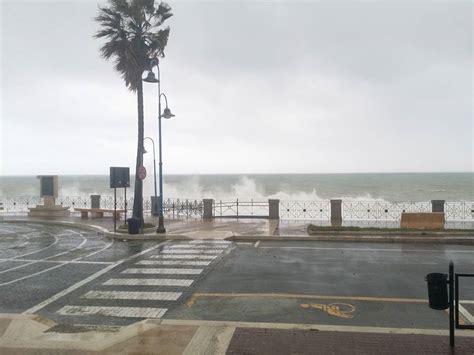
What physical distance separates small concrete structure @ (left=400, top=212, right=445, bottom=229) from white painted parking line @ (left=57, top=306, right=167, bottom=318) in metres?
15.0

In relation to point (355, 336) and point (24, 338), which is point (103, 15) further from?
point (355, 336)

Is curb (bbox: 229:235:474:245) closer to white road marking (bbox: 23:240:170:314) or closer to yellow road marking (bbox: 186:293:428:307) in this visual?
white road marking (bbox: 23:240:170:314)

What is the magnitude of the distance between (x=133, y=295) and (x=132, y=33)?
622 inches

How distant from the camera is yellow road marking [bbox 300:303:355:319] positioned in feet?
26.6

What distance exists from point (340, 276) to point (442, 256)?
5020 mm

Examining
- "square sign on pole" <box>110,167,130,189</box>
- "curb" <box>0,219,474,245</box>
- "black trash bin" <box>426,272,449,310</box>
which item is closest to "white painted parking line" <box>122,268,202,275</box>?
"curb" <box>0,219,474,245</box>

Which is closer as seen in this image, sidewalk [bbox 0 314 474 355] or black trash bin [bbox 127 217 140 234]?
sidewalk [bbox 0 314 474 355]

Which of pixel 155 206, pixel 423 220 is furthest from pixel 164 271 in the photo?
pixel 155 206

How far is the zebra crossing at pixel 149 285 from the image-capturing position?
8.59m

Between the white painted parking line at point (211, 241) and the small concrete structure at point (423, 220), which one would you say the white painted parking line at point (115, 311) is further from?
the small concrete structure at point (423, 220)

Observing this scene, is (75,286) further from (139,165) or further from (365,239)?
(365,239)

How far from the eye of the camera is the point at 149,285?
10.5m

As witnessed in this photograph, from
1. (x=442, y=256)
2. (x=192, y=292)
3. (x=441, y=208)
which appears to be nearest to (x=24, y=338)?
(x=192, y=292)

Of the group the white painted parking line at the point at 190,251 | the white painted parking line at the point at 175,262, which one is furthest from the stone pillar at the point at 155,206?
the white painted parking line at the point at 175,262
